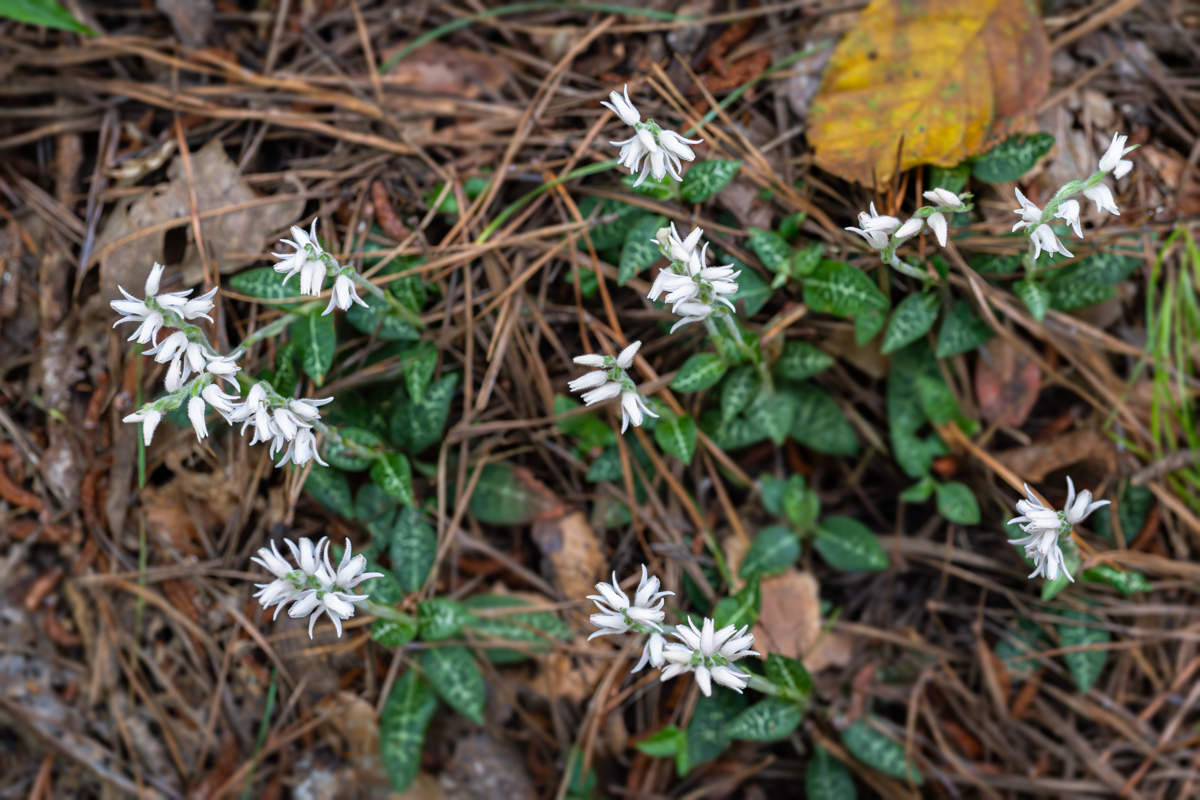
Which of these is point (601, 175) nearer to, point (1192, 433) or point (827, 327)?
point (827, 327)

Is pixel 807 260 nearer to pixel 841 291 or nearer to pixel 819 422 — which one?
pixel 841 291

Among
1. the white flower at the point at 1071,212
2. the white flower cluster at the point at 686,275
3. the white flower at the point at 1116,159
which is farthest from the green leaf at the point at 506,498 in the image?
the white flower at the point at 1116,159

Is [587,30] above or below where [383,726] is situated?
above

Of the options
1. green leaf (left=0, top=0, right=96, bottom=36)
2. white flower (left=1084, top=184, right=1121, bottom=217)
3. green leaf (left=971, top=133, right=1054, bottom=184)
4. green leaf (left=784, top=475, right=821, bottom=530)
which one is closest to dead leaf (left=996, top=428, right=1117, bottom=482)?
green leaf (left=784, top=475, right=821, bottom=530)

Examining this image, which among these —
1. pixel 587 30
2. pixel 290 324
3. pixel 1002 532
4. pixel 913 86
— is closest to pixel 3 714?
pixel 290 324

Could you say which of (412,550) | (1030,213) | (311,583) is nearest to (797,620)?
(412,550)
